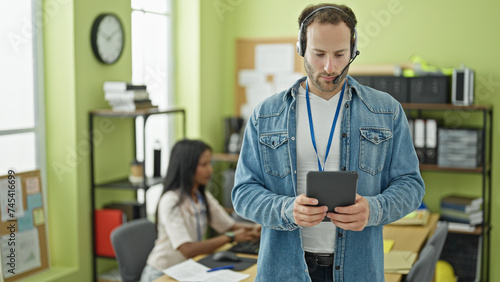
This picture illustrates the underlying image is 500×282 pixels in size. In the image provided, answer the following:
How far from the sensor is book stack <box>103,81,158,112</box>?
3.67 meters

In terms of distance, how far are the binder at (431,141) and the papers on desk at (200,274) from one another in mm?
2407

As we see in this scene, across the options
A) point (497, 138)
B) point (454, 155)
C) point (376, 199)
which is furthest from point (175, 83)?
point (376, 199)

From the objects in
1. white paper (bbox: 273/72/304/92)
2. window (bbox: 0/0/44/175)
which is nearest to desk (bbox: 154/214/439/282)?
window (bbox: 0/0/44/175)

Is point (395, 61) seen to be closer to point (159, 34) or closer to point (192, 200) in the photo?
point (159, 34)

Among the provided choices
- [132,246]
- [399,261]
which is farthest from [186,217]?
[399,261]

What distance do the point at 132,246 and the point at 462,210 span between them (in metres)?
2.56

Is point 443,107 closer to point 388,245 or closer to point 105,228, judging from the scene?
point 388,245

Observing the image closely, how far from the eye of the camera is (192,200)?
3100 millimetres

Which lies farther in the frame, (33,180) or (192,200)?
(33,180)

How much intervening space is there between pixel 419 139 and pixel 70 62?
2581 millimetres

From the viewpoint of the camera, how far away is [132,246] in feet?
9.62

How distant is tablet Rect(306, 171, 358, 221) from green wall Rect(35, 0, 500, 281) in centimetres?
233

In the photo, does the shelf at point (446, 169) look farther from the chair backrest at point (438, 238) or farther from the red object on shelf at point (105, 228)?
the red object on shelf at point (105, 228)

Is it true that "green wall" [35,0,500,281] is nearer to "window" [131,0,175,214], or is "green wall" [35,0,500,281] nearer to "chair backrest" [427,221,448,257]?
"window" [131,0,175,214]
